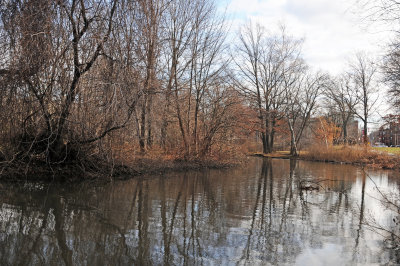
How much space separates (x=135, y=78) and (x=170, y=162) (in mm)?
7089

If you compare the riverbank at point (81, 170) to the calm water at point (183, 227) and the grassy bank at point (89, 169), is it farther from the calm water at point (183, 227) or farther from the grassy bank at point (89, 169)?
the calm water at point (183, 227)

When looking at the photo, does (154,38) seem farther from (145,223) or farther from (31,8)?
(145,223)

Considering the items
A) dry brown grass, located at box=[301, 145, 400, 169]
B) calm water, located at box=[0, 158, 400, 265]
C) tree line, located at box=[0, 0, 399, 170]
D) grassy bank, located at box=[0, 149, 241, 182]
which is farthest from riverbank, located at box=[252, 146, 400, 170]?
calm water, located at box=[0, 158, 400, 265]

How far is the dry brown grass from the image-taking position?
25.8 meters

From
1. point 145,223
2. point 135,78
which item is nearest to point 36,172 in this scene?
point 135,78

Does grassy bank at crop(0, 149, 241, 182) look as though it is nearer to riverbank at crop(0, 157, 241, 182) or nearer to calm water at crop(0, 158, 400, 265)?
riverbank at crop(0, 157, 241, 182)

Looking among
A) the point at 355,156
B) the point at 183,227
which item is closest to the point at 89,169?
the point at 183,227

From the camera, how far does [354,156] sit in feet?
92.3

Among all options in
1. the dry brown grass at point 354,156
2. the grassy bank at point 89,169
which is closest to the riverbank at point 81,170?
the grassy bank at point 89,169

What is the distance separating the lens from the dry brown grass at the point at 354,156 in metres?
25.8

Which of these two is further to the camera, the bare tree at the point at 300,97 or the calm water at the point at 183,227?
the bare tree at the point at 300,97

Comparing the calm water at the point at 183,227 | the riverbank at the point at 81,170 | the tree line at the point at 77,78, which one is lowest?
the calm water at the point at 183,227

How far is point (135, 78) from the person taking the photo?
39.4ft

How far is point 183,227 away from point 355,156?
24.9 meters
